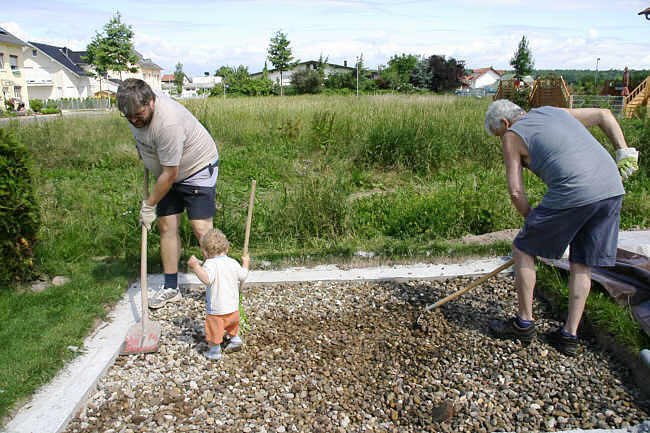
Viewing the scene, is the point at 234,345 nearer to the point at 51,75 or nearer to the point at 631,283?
the point at 631,283

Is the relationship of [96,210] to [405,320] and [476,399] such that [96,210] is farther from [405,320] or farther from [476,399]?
[476,399]

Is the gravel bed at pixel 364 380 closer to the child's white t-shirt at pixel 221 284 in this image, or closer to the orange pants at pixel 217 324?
the orange pants at pixel 217 324

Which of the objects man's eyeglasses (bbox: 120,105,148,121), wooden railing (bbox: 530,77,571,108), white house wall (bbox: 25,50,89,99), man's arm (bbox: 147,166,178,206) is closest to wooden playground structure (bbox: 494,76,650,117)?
wooden railing (bbox: 530,77,571,108)

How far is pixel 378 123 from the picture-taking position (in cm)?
817

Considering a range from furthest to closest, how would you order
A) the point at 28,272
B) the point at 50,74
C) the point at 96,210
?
the point at 50,74, the point at 96,210, the point at 28,272

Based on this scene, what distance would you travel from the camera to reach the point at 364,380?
264cm

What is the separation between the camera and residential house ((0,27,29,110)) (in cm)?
3559

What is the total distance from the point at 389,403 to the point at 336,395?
0.97 feet

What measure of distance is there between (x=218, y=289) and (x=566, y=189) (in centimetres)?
212

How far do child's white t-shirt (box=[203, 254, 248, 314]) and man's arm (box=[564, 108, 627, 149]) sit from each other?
2332 mm

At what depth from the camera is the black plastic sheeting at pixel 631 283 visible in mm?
3047

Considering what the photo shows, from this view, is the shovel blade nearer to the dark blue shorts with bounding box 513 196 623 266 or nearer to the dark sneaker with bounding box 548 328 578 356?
the dark blue shorts with bounding box 513 196 623 266

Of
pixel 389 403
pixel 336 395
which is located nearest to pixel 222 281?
pixel 336 395

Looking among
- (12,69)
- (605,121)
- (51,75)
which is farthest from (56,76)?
(605,121)
